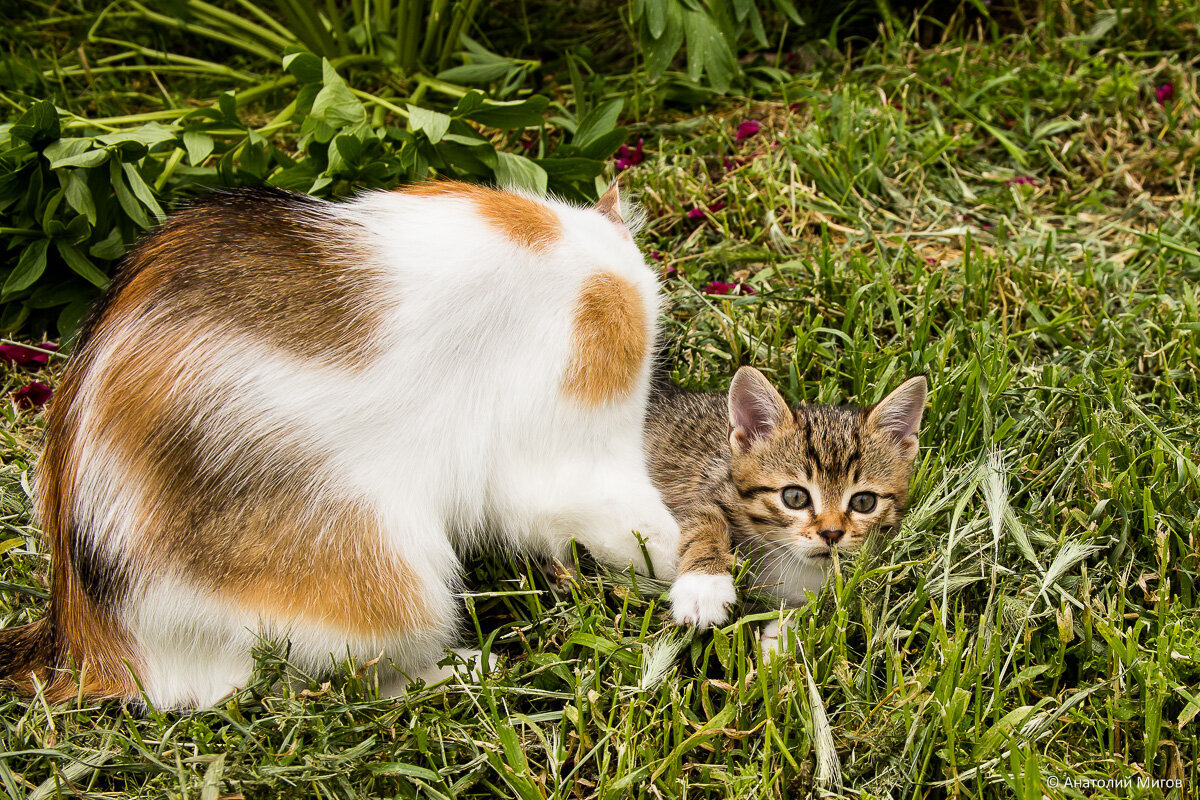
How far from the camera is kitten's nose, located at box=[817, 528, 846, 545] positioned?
2600 millimetres

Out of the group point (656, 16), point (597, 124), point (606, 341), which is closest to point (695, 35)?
point (656, 16)

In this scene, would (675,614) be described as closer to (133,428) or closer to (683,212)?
(133,428)

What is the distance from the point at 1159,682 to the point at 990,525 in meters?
0.63

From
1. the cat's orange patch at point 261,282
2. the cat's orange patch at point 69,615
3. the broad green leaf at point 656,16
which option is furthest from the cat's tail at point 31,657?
the broad green leaf at point 656,16

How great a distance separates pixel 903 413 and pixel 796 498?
413mm

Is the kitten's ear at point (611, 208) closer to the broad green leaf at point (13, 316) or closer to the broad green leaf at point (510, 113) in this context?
the broad green leaf at point (510, 113)

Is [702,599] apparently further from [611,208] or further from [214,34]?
[214,34]

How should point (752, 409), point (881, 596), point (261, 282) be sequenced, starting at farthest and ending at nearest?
point (752, 409)
point (881, 596)
point (261, 282)

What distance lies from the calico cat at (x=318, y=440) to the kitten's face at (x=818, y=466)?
0.35 meters

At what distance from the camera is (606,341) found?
98.7 inches

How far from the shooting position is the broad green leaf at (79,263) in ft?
10.8

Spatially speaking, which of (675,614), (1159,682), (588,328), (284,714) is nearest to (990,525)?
(1159,682)

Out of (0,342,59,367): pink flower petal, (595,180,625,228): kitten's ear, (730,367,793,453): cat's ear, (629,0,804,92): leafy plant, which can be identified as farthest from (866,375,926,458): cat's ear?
(0,342,59,367): pink flower petal

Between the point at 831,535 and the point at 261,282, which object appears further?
the point at 831,535
